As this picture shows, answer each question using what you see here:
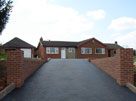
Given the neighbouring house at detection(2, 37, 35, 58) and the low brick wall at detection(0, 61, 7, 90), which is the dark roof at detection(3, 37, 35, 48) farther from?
the low brick wall at detection(0, 61, 7, 90)

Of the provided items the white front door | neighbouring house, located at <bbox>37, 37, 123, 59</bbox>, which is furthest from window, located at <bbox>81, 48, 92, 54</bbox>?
the white front door

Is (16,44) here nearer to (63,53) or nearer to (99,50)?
(63,53)

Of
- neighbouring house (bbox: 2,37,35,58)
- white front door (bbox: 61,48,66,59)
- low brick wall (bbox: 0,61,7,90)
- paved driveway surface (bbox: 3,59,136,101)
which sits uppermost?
neighbouring house (bbox: 2,37,35,58)

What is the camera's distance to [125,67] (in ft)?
22.5

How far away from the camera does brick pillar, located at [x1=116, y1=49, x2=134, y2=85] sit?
6805mm

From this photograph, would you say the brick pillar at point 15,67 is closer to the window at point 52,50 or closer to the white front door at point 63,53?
the window at point 52,50

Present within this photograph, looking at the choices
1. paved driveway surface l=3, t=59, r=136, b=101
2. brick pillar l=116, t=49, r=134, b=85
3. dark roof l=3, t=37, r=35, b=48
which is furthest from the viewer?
dark roof l=3, t=37, r=35, b=48

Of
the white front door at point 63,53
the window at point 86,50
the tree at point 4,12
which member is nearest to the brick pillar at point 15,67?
the tree at point 4,12

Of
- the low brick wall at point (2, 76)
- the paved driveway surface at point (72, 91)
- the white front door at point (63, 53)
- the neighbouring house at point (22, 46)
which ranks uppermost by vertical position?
the neighbouring house at point (22, 46)

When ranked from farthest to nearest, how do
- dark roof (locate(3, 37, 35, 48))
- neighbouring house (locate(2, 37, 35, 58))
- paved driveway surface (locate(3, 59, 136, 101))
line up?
1. neighbouring house (locate(2, 37, 35, 58))
2. dark roof (locate(3, 37, 35, 48))
3. paved driveway surface (locate(3, 59, 136, 101))

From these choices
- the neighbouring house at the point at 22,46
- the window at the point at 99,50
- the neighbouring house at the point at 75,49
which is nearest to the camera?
the neighbouring house at the point at 22,46

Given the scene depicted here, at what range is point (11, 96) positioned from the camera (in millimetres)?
5426

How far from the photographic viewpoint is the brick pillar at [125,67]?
6.80 metres

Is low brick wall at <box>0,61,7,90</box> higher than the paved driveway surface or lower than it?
higher
